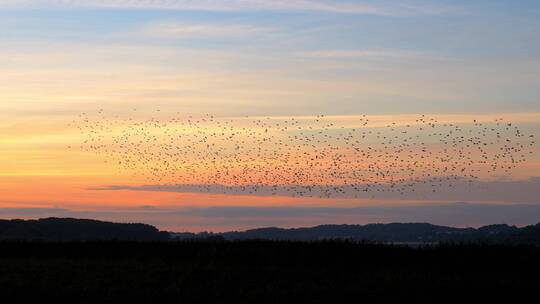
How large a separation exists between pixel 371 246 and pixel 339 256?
6.69ft

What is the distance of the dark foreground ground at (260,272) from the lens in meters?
30.5

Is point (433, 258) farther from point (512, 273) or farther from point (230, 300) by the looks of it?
point (230, 300)

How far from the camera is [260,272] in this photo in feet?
118

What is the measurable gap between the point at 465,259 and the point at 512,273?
373 centimetres

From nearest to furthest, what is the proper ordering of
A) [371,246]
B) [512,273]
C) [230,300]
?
[230,300], [512,273], [371,246]

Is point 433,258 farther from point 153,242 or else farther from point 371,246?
point 153,242

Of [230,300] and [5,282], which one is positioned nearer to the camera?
[230,300]

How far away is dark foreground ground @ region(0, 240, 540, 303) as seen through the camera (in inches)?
1199

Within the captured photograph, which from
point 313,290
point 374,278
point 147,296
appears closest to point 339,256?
point 374,278

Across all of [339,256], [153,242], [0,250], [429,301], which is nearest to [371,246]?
[339,256]

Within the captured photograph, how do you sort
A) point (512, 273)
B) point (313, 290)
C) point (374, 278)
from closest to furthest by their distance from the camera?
1. point (313, 290)
2. point (374, 278)
3. point (512, 273)

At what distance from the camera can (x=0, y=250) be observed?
149ft

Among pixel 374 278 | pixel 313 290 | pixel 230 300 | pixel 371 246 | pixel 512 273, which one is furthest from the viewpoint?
pixel 371 246

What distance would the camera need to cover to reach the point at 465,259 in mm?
41594
